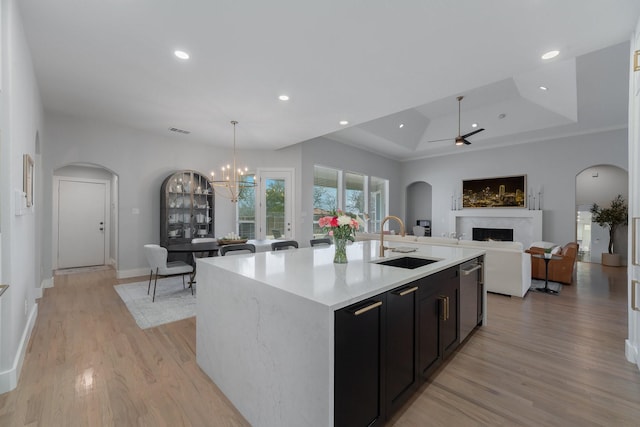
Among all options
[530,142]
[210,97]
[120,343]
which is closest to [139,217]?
[210,97]

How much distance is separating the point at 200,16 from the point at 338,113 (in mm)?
2546

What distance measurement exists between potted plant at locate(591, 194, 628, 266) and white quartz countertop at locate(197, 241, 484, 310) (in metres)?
6.87

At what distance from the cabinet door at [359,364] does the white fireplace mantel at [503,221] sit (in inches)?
302

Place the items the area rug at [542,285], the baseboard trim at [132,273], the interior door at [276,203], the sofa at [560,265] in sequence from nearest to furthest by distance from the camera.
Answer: the area rug at [542,285] → the sofa at [560,265] → the baseboard trim at [132,273] → the interior door at [276,203]

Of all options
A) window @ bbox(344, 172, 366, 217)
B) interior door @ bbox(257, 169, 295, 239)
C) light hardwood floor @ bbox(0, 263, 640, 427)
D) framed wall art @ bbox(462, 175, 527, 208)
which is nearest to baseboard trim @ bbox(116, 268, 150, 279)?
light hardwood floor @ bbox(0, 263, 640, 427)

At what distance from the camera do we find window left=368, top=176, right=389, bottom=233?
358 inches

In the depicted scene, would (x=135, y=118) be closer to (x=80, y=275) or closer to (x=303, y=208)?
(x=80, y=275)

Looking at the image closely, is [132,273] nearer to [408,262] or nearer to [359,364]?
[408,262]

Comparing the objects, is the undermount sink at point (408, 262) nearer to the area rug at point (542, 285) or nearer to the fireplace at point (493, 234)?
the area rug at point (542, 285)

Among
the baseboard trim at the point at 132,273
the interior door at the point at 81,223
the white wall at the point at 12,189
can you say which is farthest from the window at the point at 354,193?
the white wall at the point at 12,189

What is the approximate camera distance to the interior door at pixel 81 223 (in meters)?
6.15

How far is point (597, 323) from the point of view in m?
3.12

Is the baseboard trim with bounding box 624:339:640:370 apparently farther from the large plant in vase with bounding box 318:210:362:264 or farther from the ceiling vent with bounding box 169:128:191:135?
the ceiling vent with bounding box 169:128:191:135

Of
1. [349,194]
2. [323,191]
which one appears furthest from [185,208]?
[349,194]
